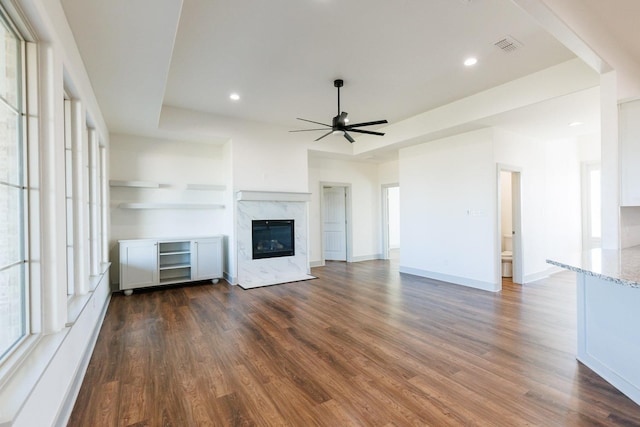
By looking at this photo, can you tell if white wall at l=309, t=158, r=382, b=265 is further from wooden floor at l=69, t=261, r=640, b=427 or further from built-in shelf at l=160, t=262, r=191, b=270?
wooden floor at l=69, t=261, r=640, b=427

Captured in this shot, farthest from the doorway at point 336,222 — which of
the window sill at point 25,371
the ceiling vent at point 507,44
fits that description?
the window sill at point 25,371

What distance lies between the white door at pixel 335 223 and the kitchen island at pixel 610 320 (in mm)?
5710

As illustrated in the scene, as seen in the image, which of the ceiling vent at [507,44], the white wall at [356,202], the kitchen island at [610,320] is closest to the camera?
the kitchen island at [610,320]

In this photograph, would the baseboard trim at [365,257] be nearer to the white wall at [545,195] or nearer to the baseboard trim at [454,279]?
the baseboard trim at [454,279]

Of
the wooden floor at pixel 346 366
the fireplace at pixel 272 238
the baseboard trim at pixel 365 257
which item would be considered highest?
the fireplace at pixel 272 238

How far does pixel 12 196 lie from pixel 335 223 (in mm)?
6866

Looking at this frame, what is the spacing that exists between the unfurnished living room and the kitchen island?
0.07 feet

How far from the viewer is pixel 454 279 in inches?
209

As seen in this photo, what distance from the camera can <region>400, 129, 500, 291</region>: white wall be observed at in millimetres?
4844

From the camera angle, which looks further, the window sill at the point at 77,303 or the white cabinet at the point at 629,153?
the white cabinet at the point at 629,153

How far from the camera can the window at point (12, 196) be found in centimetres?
151

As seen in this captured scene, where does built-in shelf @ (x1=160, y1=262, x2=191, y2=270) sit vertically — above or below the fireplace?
below

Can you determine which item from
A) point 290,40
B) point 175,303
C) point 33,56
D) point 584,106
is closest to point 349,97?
point 290,40

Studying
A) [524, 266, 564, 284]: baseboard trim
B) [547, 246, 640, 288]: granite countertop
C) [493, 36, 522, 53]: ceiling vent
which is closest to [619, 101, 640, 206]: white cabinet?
[547, 246, 640, 288]: granite countertop
